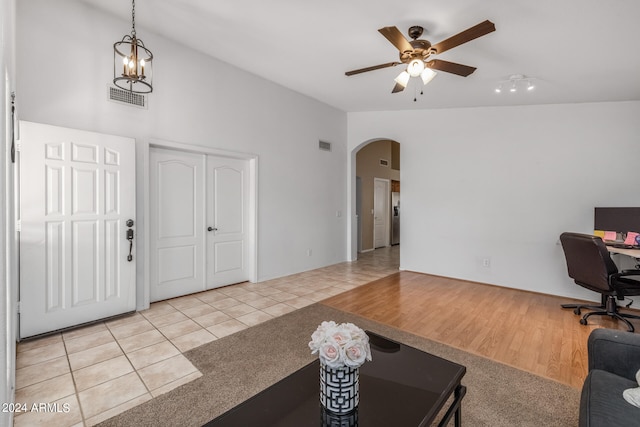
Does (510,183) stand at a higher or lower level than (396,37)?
lower

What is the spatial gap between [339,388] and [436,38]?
3.38m

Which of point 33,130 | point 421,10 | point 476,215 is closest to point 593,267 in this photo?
point 476,215

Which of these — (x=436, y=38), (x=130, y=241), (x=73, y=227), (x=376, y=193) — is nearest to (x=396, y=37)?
(x=436, y=38)

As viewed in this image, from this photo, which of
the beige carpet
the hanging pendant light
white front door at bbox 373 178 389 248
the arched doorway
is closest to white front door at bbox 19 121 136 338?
the hanging pendant light

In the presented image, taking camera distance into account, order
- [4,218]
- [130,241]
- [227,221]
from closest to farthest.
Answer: [4,218]
[130,241]
[227,221]

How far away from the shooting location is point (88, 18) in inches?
125

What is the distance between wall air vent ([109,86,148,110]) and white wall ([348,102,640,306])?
13.8 feet

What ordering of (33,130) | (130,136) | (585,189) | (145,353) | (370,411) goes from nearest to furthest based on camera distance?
(370,411), (145,353), (33,130), (130,136), (585,189)

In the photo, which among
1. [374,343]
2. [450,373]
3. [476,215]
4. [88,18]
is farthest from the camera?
[476,215]

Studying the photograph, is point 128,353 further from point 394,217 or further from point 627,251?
point 394,217

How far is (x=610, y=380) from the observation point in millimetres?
1454

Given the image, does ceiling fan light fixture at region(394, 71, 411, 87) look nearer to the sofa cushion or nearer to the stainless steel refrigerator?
the sofa cushion

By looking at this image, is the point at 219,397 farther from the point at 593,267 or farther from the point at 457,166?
the point at 457,166

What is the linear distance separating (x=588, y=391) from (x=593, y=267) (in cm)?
251
